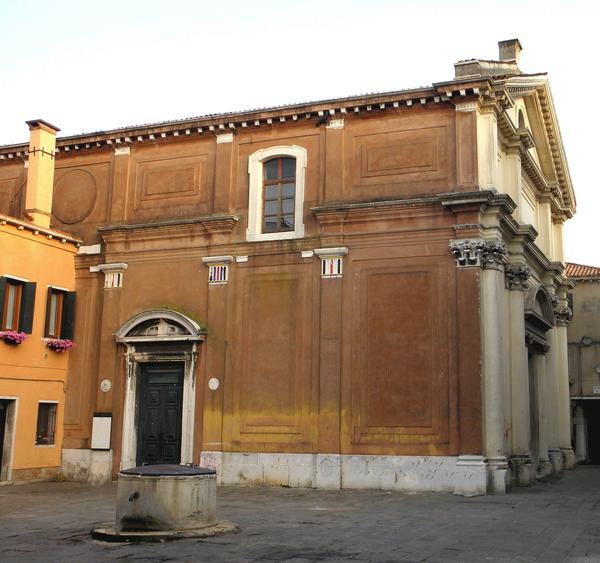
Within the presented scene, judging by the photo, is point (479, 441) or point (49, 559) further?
point (479, 441)

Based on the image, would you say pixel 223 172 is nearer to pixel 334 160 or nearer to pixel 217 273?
pixel 217 273

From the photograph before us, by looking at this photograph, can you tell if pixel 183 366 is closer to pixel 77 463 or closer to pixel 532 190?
pixel 77 463

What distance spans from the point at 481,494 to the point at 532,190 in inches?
446

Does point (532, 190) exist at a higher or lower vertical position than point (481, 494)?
higher

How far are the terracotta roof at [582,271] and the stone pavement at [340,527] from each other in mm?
19467

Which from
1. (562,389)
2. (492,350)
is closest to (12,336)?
(492,350)

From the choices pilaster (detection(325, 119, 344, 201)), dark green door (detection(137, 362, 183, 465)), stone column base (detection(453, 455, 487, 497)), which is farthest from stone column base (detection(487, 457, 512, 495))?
dark green door (detection(137, 362, 183, 465))

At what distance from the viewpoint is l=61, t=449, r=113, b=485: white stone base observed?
844 inches

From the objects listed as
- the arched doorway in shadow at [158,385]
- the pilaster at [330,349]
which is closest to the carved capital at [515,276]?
the pilaster at [330,349]

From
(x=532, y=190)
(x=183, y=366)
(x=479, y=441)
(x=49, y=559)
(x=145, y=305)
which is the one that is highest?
(x=532, y=190)

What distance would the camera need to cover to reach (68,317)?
22656mm

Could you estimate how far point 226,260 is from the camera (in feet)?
69.9

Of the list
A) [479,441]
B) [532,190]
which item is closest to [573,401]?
[532,190]

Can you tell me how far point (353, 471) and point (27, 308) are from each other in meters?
9.30
